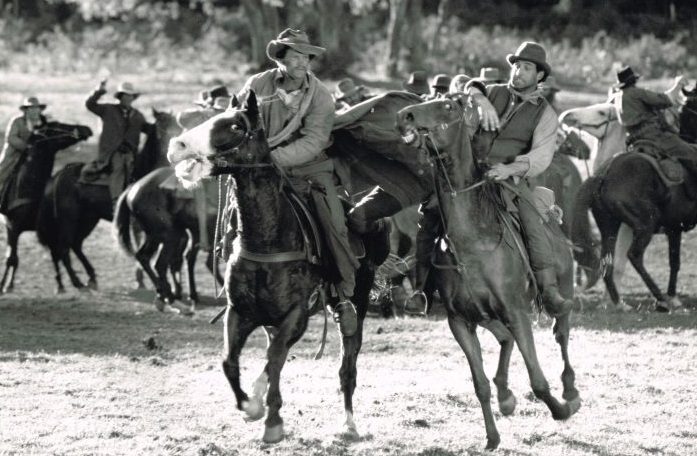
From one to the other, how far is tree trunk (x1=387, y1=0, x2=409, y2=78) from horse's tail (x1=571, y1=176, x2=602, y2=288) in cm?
1768

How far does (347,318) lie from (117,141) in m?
10.3

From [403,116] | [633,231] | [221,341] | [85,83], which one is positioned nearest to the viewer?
[403,116]

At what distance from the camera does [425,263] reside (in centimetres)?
943

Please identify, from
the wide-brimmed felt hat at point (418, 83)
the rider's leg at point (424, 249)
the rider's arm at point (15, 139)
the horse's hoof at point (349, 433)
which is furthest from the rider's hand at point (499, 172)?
the rider's arm at point (15, 139)

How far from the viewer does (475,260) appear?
910 cm

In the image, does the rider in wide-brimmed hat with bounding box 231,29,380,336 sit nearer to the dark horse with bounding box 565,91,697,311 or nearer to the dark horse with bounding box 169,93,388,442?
the dark horse with bounding box 169,93,388,442

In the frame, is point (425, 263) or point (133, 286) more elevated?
point (425, 263)

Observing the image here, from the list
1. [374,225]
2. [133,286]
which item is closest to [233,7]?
[133,286]

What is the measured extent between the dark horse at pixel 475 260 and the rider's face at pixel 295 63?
1.18 m

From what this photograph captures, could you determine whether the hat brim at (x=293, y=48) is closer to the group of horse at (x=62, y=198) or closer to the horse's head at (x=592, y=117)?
the horse's head at (x=592, y=117)

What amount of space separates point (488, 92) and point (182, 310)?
8.30m

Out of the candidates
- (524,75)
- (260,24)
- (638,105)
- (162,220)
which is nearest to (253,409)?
(524,75)

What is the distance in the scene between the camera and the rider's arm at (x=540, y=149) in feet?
30.9

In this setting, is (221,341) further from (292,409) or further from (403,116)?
(403,116)
